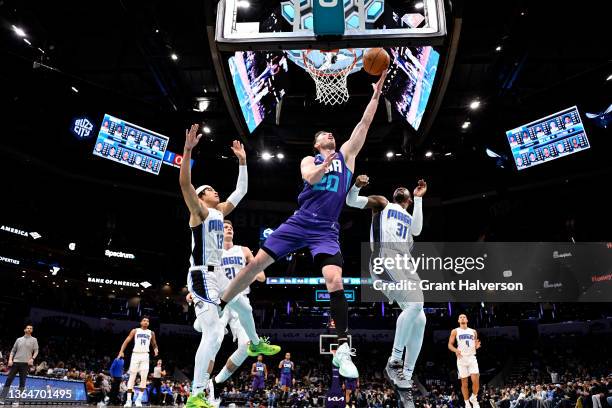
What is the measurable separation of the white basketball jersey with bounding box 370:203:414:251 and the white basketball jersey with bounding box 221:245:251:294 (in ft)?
9.38

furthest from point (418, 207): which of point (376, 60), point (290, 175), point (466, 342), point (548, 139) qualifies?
point (290, 175)

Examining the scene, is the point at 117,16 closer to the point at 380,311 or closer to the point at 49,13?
the point at 49,13

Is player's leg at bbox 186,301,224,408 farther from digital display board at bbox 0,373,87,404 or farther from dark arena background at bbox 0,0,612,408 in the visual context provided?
digital display board at bbox 0,373,87,404

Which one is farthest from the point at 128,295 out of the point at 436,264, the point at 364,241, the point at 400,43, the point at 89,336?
Result: the point at 400,43

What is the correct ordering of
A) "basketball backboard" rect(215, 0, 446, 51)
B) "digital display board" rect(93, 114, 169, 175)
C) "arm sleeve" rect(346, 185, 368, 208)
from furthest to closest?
"digital display board" rect(93, 114, 169, 175), "basketball backboard" rect(215, 0, 446, 51), "arm sleeve" rect(346, 185, 368, 208)

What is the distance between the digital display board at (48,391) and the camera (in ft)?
41.6

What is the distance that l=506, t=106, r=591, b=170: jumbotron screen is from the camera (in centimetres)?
1733

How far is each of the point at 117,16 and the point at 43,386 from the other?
453 inches

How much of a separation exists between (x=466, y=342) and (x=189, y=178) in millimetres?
6771

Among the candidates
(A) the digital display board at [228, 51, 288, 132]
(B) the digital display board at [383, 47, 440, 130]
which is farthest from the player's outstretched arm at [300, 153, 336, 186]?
(B) the digital display board at [383, 47, 440, 130]

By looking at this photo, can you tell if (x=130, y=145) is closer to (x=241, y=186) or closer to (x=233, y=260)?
(x=233, y=260)

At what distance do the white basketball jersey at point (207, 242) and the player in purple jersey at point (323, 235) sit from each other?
1147 mm

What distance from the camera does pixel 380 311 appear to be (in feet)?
117

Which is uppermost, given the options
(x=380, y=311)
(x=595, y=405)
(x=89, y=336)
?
(x=380, y=311)
